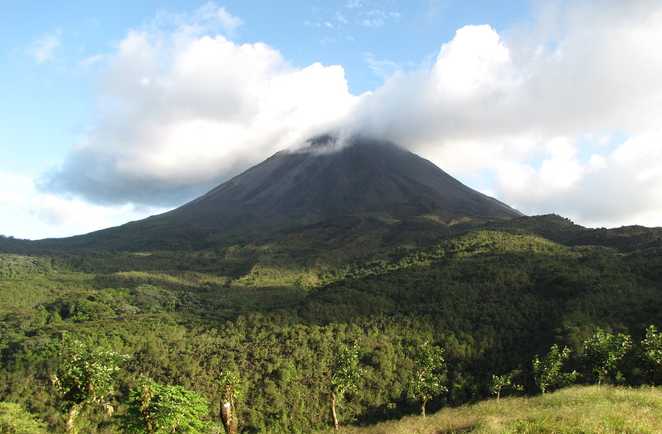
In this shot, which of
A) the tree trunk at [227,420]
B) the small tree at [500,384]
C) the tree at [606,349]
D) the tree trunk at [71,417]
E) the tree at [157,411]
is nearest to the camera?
the tree trunk at [227,420]

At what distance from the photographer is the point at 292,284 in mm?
182875

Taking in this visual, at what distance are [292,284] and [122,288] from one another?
6160 centimetres

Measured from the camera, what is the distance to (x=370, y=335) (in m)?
96.2

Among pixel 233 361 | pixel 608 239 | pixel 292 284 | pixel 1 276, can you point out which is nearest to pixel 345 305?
pixel 233 361

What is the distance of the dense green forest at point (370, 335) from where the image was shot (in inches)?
2628

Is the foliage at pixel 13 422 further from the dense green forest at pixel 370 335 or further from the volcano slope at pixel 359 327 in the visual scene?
the volcano slope at pixel 359 327

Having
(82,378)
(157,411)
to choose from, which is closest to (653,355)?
(157,411)

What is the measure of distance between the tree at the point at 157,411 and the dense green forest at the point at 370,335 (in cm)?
626

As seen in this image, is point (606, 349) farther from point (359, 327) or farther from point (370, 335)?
point (359, 327)

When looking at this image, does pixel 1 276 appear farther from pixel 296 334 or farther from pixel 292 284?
pixel 296 334

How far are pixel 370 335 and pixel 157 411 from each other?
78.6 meters

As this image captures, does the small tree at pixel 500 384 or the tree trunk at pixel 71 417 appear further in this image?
the small tree at pixel 500 384

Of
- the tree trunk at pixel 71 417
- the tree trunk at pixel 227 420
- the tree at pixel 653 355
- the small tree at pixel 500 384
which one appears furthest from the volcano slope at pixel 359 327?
the tree trunk at pixel 227 420

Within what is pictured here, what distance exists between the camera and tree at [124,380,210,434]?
20.8 meters
